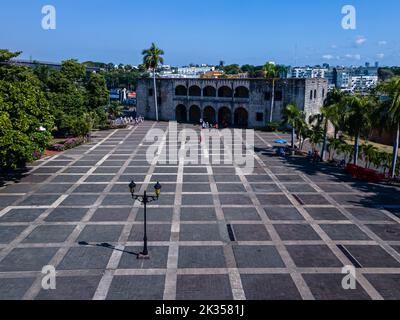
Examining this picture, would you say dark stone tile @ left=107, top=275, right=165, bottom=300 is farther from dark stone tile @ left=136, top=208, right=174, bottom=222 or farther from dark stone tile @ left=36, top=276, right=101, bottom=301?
dark stone tile @ left=136, top=208, right=174, bottom=222

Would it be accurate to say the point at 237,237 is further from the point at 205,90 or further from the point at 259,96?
the point at 205,90

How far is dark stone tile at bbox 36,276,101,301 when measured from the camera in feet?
43.7

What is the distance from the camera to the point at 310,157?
1398 inches

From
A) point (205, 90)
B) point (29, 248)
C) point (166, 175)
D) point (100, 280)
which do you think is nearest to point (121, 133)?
point (205, 90)

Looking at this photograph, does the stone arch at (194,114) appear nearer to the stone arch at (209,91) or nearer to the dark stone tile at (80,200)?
the stone arch at (209,91)

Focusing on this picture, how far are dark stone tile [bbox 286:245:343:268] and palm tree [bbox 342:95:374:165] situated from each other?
49.6 feet

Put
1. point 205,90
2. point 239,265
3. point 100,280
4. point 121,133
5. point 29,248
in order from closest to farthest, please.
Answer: point 100,280
point 239,265
point 29,248
point 121,133
point 205,90

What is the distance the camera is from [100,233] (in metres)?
18.5

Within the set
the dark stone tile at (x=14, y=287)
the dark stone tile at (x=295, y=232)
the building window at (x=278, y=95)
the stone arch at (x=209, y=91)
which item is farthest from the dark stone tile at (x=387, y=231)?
the stone arch at (x=209, y=91)

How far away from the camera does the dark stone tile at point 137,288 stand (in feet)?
43.9

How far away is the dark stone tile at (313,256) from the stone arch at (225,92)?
41546 millimetres

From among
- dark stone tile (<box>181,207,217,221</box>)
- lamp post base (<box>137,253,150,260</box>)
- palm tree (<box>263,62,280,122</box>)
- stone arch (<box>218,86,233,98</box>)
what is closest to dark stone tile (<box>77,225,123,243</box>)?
lamp post base (<box>137,253,150,260</box>)

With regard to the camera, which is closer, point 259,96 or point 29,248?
point 29,248
